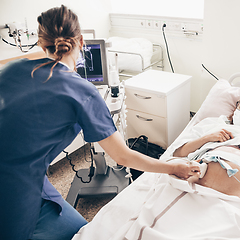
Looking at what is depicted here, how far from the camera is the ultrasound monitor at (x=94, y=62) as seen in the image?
1.77m

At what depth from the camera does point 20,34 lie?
84.0 inches

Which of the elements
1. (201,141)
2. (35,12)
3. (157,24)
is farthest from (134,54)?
(201,141)

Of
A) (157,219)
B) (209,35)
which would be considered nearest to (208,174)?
(157,219)

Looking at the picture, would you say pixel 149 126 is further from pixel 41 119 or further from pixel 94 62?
pixel 41 119

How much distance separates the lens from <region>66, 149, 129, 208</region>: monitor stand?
1869mm

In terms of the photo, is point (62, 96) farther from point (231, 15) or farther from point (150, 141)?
point (231, 15)

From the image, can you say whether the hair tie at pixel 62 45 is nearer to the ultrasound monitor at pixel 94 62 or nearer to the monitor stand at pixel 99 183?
the ultrasound monitor at pixel 94 62

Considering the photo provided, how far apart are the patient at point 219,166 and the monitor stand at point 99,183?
22.1 inches

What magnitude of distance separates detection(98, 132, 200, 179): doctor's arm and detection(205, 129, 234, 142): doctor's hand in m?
0.38

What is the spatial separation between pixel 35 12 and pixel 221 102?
5.56 feet

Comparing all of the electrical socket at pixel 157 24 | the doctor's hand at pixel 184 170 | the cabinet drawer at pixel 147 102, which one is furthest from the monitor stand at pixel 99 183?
the electrical socket at pixel 157 24

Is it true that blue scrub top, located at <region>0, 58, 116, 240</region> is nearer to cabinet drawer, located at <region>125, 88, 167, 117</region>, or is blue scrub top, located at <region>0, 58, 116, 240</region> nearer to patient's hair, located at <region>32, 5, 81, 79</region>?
patient's hair, located at <region>32, 5, 81, 79</region>

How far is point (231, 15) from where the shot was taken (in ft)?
6.48

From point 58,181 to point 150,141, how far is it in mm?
805
